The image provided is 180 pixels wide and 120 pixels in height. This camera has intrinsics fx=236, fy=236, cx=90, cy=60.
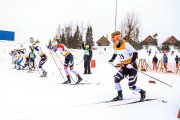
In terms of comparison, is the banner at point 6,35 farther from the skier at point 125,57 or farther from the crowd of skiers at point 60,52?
the skier at point 125,57

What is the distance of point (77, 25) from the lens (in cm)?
6372

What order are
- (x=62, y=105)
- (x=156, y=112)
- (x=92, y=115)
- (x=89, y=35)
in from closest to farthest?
(x=92, y=115)
(x=156, y=112)
(x=62, y=105)
(x=89, y=35)

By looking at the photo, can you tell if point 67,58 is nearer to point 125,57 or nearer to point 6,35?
point 125,57

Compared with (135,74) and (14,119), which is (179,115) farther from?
(14,119)

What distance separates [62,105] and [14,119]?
4.69ft

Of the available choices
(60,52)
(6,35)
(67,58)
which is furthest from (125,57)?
(6,35)

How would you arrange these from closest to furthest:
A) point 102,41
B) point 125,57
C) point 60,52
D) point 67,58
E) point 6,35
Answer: point 125,57, point 67,58, point 60,52, point 6,35, point 102,41

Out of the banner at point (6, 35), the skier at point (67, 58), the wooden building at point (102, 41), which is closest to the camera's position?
the skier at point (67, 58)

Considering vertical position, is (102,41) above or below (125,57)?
above

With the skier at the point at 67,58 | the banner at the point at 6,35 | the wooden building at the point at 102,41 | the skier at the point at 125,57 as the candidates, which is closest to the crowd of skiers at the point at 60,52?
the skier at the point at 67,58

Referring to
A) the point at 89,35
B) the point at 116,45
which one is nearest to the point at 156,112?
the point at 116,45

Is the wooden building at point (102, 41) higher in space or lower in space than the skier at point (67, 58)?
higher

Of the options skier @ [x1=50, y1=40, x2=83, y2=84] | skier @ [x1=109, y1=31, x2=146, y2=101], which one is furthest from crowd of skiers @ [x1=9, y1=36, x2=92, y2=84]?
skier @ [x1=109, y1=31, x2=146, y2=101]

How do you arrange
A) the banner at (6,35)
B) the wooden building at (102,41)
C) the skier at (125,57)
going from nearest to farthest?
the skier at (125,57)
the banner at (6,35)
the wooden building at (102,41)
